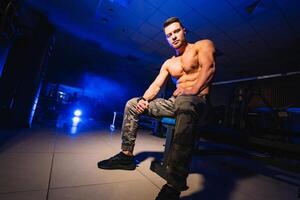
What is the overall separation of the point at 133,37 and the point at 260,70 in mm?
5718

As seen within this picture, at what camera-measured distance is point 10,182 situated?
3.00 ft

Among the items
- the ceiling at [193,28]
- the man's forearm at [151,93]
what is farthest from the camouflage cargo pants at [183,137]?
the ceiling at [193,28]

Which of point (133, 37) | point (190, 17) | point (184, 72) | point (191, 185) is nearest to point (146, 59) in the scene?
point (133, 37)

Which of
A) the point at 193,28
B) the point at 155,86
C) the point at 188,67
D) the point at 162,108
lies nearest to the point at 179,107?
the point at 162,108

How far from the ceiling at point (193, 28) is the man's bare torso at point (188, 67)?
2.92m

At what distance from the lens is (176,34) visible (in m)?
1.47

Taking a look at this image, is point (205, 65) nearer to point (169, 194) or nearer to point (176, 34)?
point (176, 34)

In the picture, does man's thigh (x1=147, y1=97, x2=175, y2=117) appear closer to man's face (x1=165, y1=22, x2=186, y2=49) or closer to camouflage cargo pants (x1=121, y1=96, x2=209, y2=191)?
camouflage cargo pants (x1=121, y1=96, x2=209, y2=191)

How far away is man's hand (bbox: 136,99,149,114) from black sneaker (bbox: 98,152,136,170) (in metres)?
0.42

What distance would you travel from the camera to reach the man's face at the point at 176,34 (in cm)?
146

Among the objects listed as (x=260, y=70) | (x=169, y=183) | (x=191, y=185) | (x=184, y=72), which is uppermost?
(x=260, y=70)

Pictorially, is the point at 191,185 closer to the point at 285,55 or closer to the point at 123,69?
the point at 285,55

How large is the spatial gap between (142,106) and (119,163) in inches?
20.9

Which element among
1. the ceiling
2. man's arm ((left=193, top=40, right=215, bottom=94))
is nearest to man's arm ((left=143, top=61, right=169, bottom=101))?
man's arm ((left=193, top=40, right=215, bottom=94))
